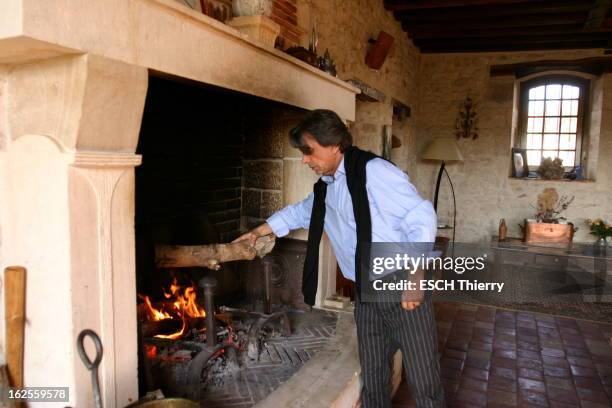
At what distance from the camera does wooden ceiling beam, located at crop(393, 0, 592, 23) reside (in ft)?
18.8

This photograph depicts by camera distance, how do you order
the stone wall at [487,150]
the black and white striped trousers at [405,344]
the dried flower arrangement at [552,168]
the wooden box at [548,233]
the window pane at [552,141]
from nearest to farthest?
the black and white striped trousers at [405,344] < the wooden box at [548,233] < the stone wall at [487,150] < the dried flower arrangement at [552,168] < the window pane at [552,141]

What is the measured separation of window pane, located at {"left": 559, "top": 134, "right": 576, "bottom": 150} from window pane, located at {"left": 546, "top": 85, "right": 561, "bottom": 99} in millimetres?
684

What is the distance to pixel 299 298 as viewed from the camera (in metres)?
3.60

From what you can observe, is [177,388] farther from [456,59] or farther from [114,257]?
[456,59]

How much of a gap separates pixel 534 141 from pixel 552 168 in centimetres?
69

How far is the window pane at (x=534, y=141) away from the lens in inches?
325

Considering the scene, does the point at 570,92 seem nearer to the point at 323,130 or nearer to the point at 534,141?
the point at 534,141

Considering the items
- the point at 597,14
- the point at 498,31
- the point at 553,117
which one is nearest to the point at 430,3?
the point at 498,31

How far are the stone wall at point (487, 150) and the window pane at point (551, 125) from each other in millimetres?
584

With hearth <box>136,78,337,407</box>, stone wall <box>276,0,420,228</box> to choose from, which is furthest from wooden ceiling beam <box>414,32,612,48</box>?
hearth <box>136,78,337,407</box>

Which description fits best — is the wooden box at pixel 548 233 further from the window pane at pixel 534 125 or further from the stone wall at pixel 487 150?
the window pane at pixel 534 125

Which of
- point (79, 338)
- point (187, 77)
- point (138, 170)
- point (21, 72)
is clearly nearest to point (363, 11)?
point (138, 170)

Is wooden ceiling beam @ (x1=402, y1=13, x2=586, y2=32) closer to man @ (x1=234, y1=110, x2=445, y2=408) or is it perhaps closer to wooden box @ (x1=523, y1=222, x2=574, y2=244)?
wooden box @ (x1=523, y1=222, x2=574, y2=244)

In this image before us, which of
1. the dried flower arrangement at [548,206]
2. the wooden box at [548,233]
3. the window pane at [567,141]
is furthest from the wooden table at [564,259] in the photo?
the window pane at [567,141]
